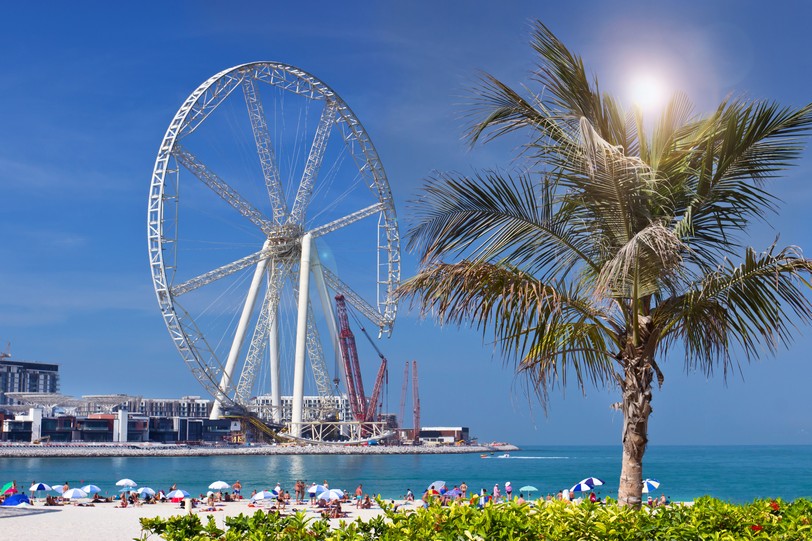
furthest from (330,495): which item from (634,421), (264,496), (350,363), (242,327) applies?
(350,363)

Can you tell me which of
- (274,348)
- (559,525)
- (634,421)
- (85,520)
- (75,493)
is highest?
(274,348)

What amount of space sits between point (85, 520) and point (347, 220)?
225 ft

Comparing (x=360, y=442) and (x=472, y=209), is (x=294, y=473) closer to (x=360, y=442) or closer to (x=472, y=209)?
(x=360, y=442)

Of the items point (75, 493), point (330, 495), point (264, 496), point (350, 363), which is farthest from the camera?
point (350, 363)

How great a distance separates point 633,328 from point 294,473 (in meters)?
81.8

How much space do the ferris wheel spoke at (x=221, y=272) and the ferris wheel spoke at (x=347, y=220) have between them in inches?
225

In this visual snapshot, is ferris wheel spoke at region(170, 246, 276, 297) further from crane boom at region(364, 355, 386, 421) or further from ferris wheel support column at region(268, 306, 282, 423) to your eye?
crane boom at region(364, 355, 386, 421)

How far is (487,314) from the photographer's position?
31.0 ft

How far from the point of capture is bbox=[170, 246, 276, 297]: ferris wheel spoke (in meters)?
80.7

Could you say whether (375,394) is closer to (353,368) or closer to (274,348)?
(353,368)

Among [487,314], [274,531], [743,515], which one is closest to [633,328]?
[487,314]

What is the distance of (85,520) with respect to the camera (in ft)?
107

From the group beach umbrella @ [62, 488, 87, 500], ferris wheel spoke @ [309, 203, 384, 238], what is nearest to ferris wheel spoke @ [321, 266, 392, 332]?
ferris wheel spoke @ [309, 203, 384, 238]

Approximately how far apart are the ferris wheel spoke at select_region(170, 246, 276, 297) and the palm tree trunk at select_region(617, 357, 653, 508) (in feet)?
238
